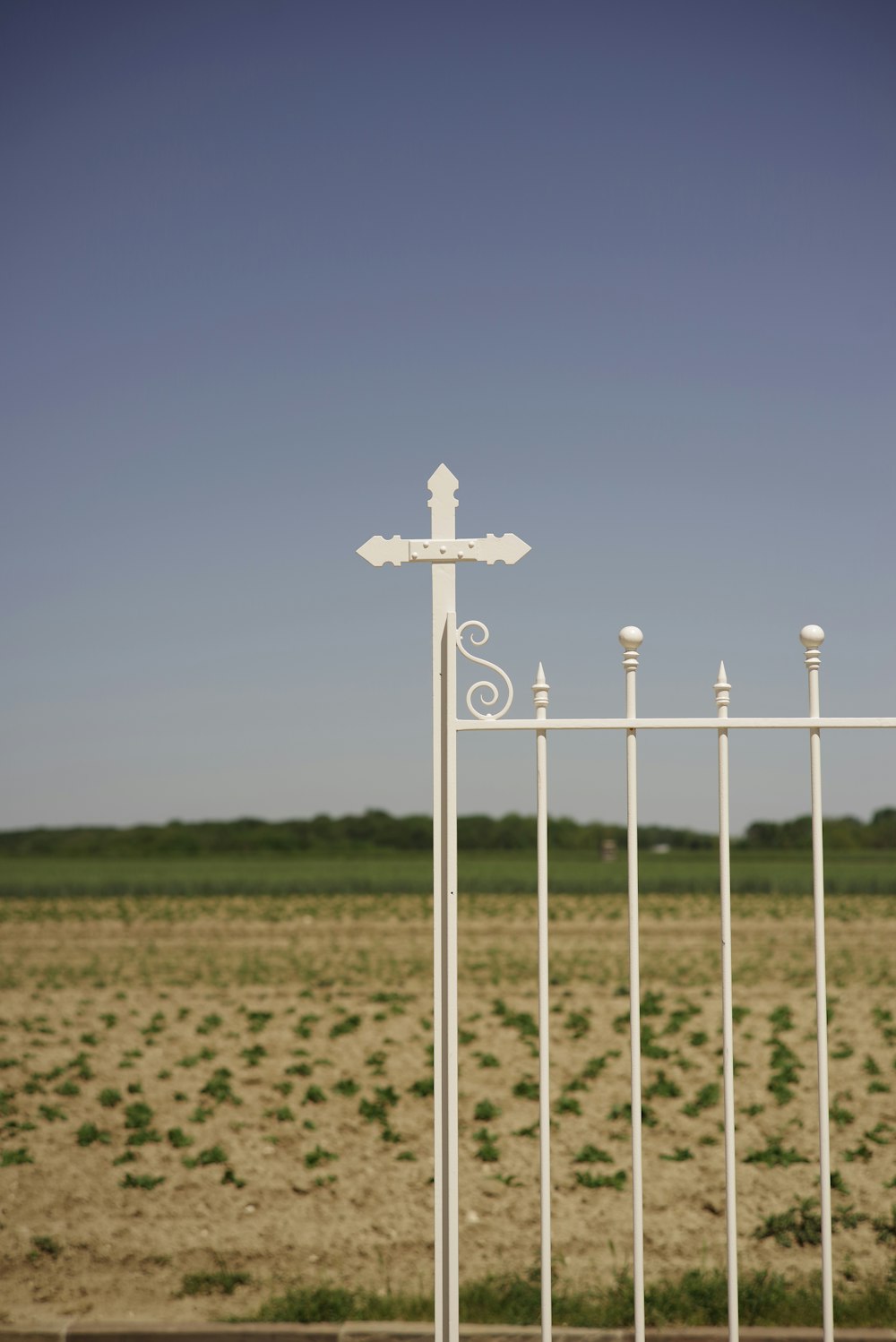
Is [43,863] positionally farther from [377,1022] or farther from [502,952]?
[377,1022]

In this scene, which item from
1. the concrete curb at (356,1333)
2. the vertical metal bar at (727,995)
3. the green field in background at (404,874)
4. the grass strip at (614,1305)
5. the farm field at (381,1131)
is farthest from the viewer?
the green field in background at (404,874)

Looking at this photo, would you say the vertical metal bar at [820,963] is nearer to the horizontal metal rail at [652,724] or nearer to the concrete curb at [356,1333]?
the horizontal metal rail at [652,724]

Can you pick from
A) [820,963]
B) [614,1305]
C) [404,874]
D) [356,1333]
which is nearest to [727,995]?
[820,963]

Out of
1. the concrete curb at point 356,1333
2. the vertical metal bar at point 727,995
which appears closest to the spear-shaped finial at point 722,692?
the vertical metal bar at point 727,995

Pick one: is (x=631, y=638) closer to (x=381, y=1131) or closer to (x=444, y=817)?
(x=444, y=817)

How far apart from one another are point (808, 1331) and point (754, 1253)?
1.44m

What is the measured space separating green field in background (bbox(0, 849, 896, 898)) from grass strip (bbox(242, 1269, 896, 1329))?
31.8 m

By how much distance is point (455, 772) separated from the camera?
309 centimetres

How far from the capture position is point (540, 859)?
116 inches

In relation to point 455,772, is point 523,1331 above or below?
below

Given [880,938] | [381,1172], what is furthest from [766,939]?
[381,1172]

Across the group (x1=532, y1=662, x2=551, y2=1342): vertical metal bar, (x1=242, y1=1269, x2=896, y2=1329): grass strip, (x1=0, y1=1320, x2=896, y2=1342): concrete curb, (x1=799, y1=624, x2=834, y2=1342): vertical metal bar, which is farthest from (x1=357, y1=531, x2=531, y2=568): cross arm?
(x1=242, y1=1269, x2=896, y2=1329): grass strip

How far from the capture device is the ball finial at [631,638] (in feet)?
10.0

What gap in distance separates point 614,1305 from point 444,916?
9.41 feet
